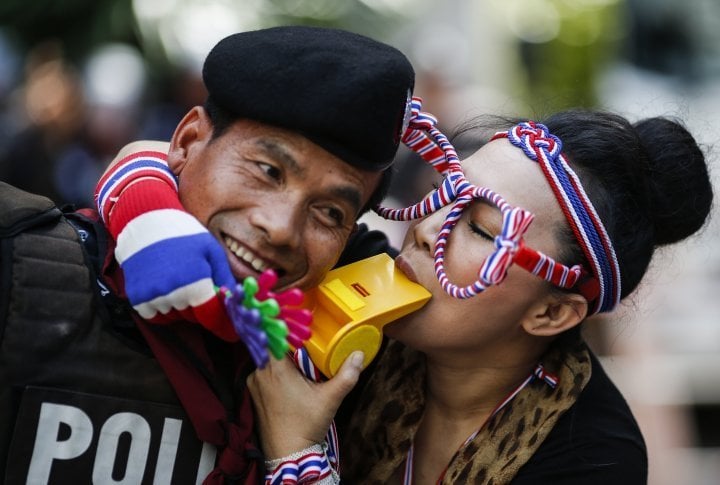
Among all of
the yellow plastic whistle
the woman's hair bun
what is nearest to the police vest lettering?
→ the yellow plastic whistle

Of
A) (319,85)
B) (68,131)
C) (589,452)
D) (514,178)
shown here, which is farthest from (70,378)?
(68,131)

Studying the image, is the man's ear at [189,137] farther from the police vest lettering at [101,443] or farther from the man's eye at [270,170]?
the police vest lettering at [101,443]

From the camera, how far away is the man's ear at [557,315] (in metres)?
2.73

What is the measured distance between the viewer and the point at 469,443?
276 cm

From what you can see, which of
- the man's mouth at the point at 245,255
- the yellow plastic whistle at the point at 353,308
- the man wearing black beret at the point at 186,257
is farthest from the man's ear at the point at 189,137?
the yellow plastic whistle at the point at 353,308

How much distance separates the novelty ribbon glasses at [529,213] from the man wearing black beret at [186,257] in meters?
0.32

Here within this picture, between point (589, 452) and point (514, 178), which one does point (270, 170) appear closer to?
point (514, 178)

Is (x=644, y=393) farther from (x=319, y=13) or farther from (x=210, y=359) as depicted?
(x=319, y=13)

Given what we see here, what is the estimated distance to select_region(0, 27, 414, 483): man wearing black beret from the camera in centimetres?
209

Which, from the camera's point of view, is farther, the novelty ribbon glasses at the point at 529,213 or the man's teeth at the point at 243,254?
the novelty ribbon glasses at the point at 529,213

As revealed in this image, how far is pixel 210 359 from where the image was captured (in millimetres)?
2342

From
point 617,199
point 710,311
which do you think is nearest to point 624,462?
point 617,199

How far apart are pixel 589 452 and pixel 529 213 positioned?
28.4 inches

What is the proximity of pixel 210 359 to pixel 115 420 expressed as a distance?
0.27m
